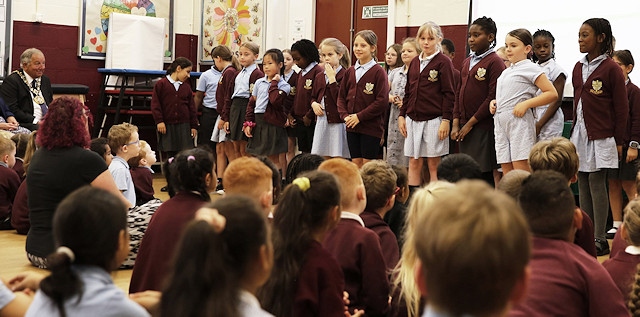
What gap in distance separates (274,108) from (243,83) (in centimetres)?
62

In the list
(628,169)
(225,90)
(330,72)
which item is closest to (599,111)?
(628,169)

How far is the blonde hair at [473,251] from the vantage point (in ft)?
3.89

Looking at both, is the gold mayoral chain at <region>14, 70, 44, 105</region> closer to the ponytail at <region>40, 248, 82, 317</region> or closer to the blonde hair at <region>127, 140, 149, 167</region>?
the blonde hair at <region>127, 140, 149, 167</region>

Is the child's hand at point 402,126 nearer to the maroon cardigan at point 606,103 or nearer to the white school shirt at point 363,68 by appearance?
the white school shirt at point 363,68

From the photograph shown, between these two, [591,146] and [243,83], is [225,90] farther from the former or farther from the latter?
[591,146]

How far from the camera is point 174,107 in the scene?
816 centimetres

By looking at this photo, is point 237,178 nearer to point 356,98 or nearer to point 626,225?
point 626,225

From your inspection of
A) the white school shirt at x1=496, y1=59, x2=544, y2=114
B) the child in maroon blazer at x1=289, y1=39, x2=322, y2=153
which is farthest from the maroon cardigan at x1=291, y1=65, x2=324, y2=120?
the white school shirt at x1=496, y1=59, x2=544, y2=114

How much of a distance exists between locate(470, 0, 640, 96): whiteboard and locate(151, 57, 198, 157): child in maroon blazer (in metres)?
3.00

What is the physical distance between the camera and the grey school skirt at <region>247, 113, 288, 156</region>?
24.6ft

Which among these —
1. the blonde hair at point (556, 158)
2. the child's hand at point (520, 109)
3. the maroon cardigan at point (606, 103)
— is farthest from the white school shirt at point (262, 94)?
the blonde hair at point (556, 158)

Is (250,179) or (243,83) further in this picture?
(243,83)

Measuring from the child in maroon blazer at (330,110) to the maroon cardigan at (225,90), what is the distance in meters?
1.45

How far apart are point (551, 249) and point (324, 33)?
292 inches
